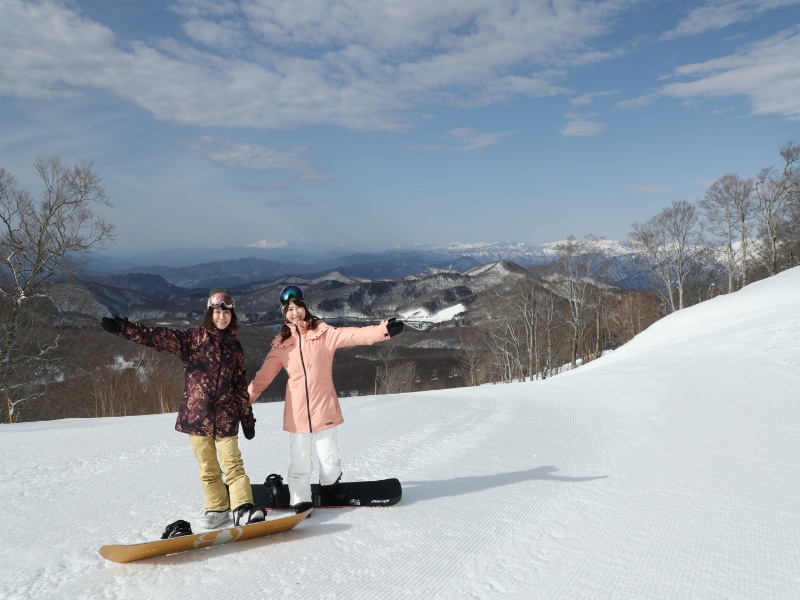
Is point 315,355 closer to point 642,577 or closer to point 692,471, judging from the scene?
point 642,577

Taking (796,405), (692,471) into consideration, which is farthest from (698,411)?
(692,471)

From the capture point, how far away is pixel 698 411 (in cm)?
702

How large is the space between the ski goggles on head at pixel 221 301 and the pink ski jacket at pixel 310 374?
0.52 m

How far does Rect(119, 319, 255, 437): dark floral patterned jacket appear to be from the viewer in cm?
357

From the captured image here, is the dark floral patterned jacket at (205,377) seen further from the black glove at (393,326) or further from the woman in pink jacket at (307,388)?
the black glove at (393,326)

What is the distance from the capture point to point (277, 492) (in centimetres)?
415

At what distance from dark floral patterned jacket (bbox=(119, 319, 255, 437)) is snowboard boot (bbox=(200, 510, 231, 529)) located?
0.54 meters

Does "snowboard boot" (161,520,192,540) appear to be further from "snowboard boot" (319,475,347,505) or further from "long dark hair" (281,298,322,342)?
"long dark hair" (281,298,322,342)

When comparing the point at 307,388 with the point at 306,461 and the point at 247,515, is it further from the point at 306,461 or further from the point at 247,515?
the point at 247,515

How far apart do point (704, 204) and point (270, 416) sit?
157 ft

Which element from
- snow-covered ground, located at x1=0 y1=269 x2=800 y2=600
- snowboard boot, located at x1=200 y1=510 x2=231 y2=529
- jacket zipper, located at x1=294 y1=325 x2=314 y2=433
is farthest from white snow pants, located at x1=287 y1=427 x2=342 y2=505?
snowboard boot, located at x1=200 y1=510 x2=231 y2=529

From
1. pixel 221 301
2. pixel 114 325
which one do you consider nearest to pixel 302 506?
pixel 221 301

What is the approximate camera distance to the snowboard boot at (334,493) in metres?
4.05

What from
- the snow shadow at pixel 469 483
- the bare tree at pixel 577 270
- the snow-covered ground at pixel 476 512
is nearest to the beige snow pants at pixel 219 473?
the snow-covered ground at pixel 476 512
